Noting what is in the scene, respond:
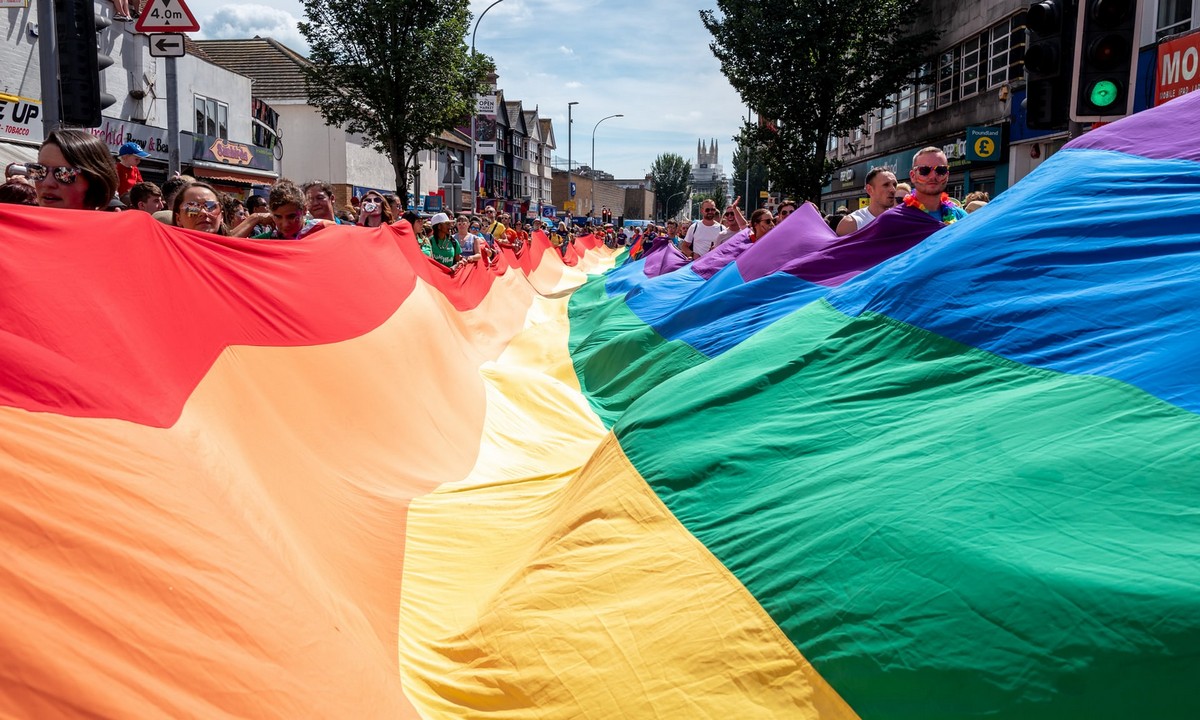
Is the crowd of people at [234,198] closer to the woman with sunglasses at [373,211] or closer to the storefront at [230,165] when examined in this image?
the woman with sunglasses at [373,211]

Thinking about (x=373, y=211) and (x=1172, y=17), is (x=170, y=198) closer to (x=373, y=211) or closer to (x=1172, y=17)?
(x=373, y=211)

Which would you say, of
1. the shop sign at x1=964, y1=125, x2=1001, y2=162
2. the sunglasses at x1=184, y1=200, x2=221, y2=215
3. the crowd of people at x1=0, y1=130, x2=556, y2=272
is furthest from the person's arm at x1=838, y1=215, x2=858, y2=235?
the shop sign at x1=964, y1=125, x2=1001, y2=162

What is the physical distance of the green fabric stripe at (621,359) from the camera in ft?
22.7

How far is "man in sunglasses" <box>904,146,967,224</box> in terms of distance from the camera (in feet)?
19.3

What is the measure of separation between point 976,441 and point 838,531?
0.48 meters

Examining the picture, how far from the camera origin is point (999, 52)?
2411 centimetres

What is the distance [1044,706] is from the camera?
1.87 meters

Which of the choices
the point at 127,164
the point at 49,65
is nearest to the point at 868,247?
the point at 127,164

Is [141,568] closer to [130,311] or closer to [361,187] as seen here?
[130,311]

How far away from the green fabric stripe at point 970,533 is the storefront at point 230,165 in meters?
26.0

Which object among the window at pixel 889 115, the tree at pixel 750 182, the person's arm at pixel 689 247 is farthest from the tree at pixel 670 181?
the person's arm at pixel 689 247

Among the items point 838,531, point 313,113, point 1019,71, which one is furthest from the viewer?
point 313,113

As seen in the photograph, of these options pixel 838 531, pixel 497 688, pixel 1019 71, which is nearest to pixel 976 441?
pixel 838 531

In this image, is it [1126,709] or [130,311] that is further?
[130,311]
